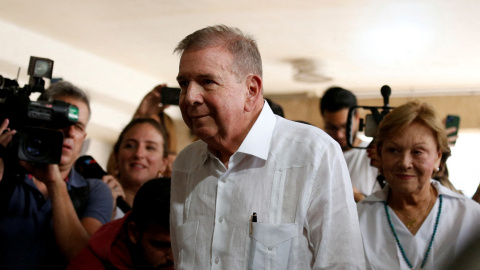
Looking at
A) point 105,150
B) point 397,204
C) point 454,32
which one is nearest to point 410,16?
point 454,32

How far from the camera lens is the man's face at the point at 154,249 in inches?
72.4

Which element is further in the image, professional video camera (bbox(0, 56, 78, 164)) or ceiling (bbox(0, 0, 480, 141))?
ceiling (bbox(0, 0, 480, 141))

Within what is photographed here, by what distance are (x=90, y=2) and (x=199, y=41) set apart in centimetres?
391

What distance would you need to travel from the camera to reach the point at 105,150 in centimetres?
721

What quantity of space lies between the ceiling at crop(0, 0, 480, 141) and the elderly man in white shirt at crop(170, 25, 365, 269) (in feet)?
11.4

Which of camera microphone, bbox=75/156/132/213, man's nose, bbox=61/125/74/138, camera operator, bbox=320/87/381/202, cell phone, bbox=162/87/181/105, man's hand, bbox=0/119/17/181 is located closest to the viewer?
man's hand, bbox=0/119/17/181

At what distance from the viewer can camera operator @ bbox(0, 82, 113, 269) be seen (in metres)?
1.99

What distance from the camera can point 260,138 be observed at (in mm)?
1432

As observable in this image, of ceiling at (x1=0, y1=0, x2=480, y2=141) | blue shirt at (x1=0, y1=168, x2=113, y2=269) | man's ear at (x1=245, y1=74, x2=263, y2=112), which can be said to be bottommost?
blue shirt at (x1=0, y1=168, x2=113, y2=269)

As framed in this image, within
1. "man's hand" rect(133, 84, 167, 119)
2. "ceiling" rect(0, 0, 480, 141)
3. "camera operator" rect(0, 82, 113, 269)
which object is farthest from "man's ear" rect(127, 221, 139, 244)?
"ceiling" rect(0, 0, 480, 141)

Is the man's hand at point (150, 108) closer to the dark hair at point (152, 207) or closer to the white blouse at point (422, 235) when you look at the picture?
the dark hair at point (152, 207)

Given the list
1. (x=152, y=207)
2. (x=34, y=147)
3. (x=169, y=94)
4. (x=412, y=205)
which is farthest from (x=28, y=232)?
(x=412, y=205)

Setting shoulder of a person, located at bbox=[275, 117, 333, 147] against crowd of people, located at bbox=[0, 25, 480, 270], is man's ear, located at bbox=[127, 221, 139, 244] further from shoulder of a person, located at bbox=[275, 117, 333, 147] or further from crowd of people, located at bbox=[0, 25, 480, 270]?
shoulder of a person, located at bbox=[275, 117, 333, 147]

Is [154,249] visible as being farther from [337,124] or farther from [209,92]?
[337,124]
